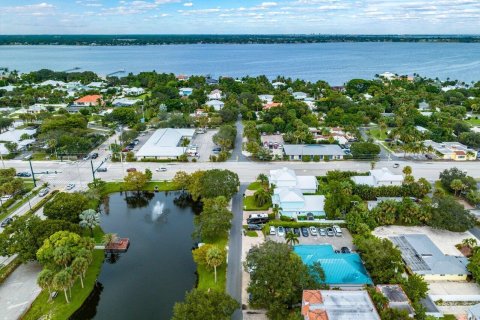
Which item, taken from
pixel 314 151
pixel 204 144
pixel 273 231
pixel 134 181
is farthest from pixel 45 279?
pixel 314 151

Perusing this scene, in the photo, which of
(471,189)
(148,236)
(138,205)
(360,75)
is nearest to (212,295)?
(148,236)

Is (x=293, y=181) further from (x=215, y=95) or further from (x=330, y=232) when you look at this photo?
(x=215, y=95)

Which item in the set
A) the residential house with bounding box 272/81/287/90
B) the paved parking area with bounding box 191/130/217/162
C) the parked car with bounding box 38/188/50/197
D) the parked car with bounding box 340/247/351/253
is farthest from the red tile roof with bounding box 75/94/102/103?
the parked car with bounding box 340/247/351/253

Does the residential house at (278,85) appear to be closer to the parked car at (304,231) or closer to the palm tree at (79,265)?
the parked car at (304,231)

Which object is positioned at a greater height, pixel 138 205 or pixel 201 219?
pixel 201 219

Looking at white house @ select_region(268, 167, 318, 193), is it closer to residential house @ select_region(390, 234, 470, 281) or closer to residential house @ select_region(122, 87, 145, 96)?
residential house @ select_region(390, 234, 470, 281)

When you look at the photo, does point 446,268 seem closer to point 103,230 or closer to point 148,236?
point 148,236
